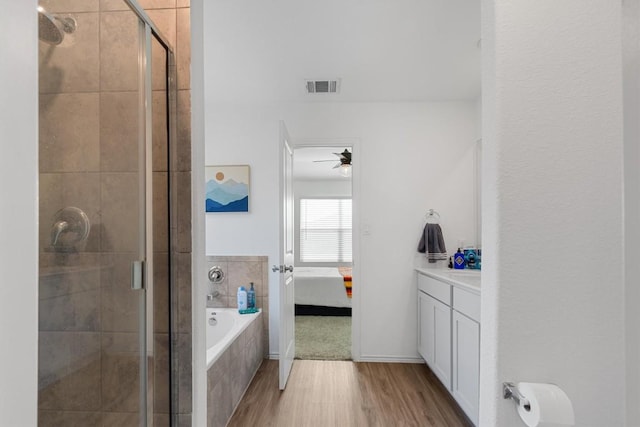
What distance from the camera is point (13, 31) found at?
486 millimetres

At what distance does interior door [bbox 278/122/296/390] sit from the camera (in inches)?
104

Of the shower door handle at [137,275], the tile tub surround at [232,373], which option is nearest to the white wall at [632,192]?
the shower door handle at [137,275]

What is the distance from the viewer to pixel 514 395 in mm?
845

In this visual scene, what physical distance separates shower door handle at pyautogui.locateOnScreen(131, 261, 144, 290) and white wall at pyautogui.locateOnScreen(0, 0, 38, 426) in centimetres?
57

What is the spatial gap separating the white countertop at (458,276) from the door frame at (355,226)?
1.95 feet

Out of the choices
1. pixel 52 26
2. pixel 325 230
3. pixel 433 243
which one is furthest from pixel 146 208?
pixel 325 230

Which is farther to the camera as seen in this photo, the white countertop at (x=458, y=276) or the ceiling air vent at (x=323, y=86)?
the ceiling air vent at (x=323, y=86)

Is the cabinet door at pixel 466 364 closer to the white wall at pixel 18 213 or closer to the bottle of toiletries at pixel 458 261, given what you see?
the bottle of toiletries at pixel 458 261

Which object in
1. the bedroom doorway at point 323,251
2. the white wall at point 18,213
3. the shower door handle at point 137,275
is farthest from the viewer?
the bedroom doorway at point 323,251

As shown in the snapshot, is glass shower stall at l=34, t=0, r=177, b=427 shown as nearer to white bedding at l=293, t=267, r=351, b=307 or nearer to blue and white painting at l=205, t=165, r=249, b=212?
blue and white painting at l=205, t=165, r=249, b=212

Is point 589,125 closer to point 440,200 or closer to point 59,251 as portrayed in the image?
point 59,251

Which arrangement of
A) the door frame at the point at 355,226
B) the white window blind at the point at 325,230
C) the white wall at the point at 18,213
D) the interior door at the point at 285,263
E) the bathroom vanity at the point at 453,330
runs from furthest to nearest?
1. the white window blind at the point at 325,230
2. the door frame at the point at 355,226
3. the interior door at the point at 285,263
4. the bathroom vanity at the point at 453,330
5. the white wall at the point at 18,213

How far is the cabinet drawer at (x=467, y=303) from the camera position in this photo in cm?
203

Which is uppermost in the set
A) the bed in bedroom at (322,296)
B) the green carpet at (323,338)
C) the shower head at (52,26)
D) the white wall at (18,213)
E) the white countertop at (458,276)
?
the shower head at (52,26)
